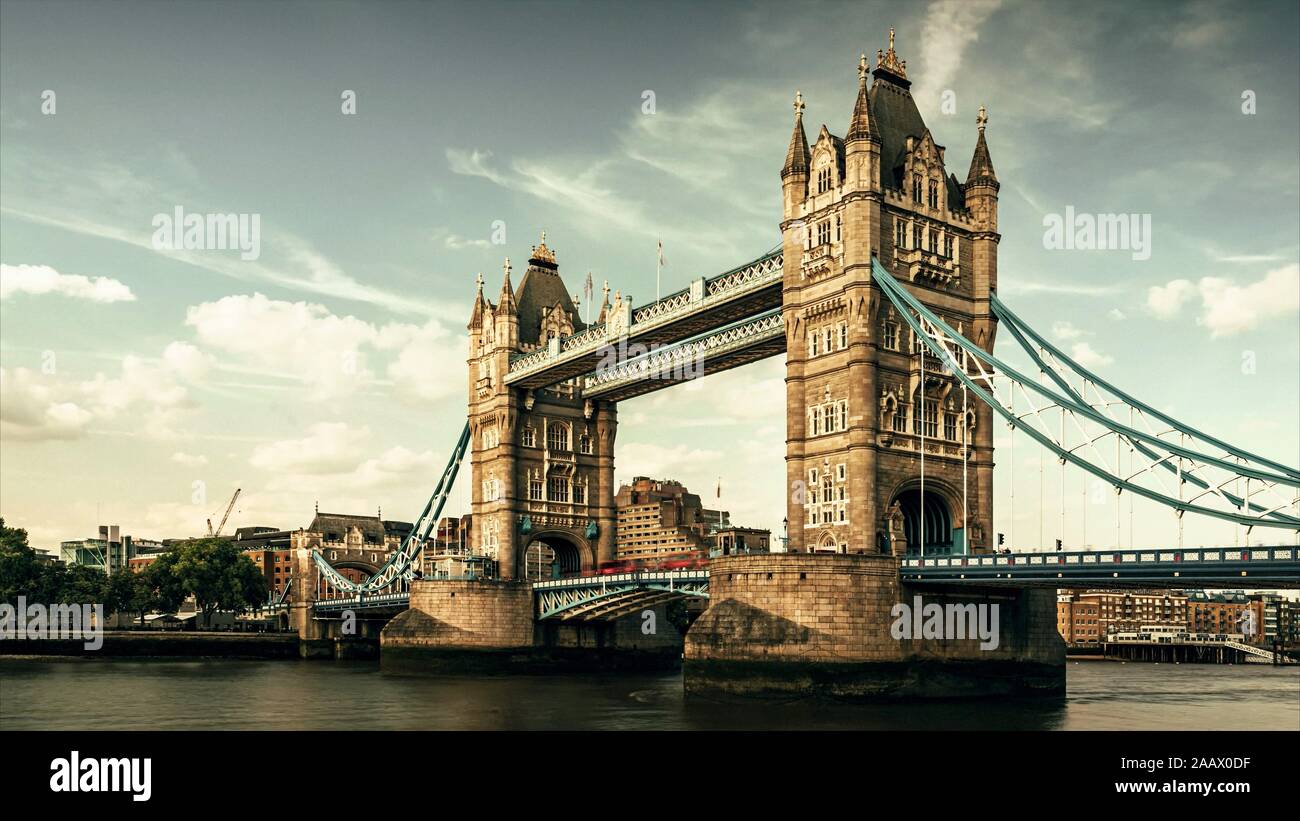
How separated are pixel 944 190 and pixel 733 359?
1582 centimetres

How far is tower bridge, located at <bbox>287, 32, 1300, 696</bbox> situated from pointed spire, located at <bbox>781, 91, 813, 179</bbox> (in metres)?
0.11

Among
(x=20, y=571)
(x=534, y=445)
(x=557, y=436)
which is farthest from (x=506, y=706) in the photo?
(x=20, y=571)

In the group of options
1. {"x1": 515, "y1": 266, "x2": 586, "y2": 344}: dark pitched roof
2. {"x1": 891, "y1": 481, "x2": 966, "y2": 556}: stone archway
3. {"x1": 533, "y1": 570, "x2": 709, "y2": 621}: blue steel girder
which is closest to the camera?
{"x1": 891, "y1": 481, "x2": 966, "y2": 556}: stone archway

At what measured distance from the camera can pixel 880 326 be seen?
5725 centimetres

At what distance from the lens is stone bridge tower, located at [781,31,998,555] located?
5628cm

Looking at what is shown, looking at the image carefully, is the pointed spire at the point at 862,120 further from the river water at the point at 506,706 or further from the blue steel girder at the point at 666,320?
the river water at the point at 506,706

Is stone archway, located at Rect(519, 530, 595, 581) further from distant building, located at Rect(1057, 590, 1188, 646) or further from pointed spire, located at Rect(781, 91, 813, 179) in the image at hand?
distant building, located at Rect(1057, 590, 1188, 646)

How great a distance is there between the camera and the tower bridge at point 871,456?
49250mm

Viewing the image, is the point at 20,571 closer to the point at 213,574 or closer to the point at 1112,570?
the point at 213,574

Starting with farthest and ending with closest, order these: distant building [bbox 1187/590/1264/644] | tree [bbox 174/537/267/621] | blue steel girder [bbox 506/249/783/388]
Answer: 1. distant building [bbox 1187/590/1264/644]
2. tree [bbox 174/537/267/621]
3. blue steel girder [bbox 506/249/783/388]

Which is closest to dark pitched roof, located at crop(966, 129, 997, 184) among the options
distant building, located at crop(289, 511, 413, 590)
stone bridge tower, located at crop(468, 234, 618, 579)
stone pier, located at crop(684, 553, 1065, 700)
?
stone pier, located at crop(684, 553, 1065, 700)

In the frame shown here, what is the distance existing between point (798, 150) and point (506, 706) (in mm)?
28429
